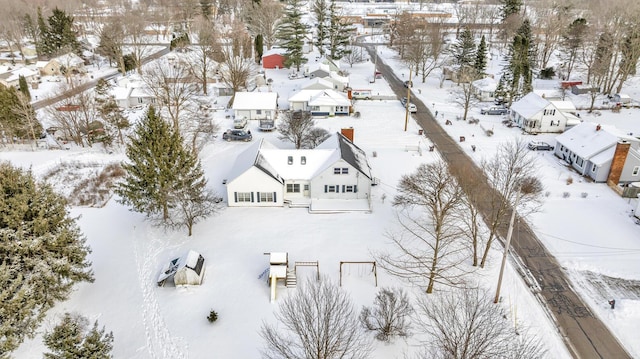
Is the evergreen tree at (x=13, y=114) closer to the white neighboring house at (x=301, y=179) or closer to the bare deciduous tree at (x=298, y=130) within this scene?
the bare deciduous tree at (x=298, y=130)

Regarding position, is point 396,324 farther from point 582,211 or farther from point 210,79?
point 210,79

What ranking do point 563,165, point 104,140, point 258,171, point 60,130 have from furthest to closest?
1. point 60,130
2. point 104,140
3. point 563,165
4. point 258,171

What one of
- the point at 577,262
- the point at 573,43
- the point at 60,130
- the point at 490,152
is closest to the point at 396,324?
the point at 577,262

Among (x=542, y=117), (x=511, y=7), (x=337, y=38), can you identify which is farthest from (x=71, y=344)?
(x=511, y=7)

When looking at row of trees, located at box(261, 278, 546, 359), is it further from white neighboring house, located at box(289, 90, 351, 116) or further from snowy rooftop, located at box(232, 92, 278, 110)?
white neighboring house, located at box(289, 90, 351, 116)

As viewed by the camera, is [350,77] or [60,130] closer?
[60,130]

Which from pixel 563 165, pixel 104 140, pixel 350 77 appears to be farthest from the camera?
pixel 350 77
